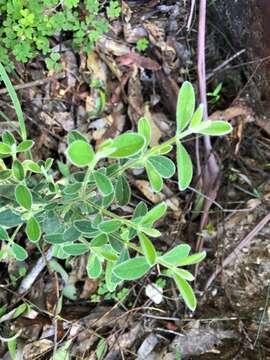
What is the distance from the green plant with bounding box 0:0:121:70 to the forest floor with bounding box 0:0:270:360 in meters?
0.08

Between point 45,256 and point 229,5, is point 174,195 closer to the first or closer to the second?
point 45,256

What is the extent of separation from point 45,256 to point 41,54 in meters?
0.61

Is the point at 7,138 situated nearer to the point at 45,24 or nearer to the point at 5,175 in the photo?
the point at 5,175

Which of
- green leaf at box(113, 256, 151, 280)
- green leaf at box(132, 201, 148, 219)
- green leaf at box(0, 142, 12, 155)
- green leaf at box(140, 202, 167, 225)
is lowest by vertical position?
green leaf at box(132, 201, 148, 219)

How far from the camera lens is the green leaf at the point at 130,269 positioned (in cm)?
96

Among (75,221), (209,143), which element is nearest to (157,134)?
(209,143)

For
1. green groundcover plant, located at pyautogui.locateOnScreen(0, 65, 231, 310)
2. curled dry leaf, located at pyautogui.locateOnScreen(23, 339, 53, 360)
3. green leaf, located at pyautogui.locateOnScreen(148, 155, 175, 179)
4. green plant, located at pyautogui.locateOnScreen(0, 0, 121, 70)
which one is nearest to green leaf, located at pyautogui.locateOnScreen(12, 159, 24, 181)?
green groundcover plant, located at pyautogui.locateOnScreen(0, 65, 231, 310)

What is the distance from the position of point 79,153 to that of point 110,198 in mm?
291

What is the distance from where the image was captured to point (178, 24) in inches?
71.2

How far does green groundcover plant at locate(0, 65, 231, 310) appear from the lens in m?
0.89

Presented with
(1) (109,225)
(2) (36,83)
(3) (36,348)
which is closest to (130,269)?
(1) (109,225)

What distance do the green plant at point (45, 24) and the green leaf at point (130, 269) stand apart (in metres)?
0.79

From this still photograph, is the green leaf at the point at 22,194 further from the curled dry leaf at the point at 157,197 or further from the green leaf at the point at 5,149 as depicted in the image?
the curled dry leaf at the point at 157,197

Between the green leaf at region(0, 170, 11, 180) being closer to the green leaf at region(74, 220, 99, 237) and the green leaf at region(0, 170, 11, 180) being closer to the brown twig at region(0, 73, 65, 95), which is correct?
the green leaf at region(74, 220, 99, 237)
